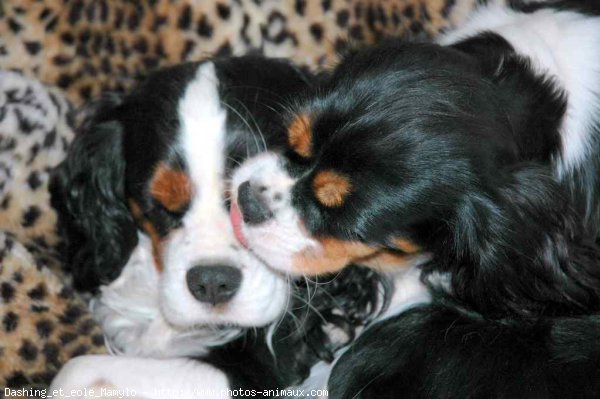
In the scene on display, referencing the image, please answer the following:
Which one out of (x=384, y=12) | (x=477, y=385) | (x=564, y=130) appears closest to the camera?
(x=477, y=385)

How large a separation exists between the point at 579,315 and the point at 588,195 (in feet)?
1.10

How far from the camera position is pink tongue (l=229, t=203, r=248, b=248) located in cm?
226

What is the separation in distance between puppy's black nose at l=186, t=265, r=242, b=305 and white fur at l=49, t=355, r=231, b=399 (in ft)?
0.75

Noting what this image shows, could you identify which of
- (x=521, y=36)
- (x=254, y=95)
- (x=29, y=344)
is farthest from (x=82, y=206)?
(x=521, y=36)

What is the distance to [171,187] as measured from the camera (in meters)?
2.35

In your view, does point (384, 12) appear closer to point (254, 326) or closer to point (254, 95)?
point (254, 95)

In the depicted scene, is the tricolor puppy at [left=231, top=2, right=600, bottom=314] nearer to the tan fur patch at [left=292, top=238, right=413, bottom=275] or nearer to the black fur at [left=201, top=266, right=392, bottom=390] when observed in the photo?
the tan fur patch at [left=292, top=238, right=413, bottom=275]

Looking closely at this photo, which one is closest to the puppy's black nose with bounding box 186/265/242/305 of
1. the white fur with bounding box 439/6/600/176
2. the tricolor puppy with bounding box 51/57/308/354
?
the tricolor puppy with bounding box 51/57/308/354

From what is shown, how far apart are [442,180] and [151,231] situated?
95 cm

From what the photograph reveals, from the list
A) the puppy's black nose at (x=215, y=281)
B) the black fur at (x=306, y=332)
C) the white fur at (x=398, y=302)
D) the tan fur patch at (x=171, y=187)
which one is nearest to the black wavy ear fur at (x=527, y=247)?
the white fur at (x=398, y=302)

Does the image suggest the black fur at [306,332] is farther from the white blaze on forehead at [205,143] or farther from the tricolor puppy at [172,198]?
the white blaze on forehead at [205,143]

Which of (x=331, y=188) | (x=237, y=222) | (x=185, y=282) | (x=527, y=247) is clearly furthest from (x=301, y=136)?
(x=527, y=247)

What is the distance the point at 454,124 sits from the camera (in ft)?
6.71

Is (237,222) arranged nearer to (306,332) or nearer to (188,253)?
(188,253)
